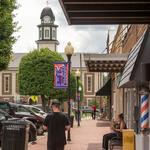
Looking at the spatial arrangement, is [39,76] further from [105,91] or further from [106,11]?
[106,11]

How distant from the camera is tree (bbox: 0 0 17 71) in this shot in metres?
32.1

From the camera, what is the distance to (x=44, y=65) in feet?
266

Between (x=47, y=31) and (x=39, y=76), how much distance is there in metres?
64.1

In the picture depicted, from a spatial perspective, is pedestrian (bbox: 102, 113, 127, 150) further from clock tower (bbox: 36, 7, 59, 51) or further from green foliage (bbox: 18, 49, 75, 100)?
clock tower (bbox: 36, 7, 59, 51)

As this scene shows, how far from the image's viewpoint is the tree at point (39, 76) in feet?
262

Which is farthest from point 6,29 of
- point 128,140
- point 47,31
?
point 47,31

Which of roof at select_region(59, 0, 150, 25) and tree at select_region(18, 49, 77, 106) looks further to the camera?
tree at select_region(18, 49, 77, 106)

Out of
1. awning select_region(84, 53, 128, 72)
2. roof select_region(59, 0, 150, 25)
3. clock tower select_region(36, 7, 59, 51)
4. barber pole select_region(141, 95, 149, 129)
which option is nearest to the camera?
roof select_region(59, 0, 150, 25)

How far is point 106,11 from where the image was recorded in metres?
10.3

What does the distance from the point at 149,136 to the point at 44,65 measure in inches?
2728

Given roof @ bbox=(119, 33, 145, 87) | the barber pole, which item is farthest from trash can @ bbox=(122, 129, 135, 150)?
the barber pole

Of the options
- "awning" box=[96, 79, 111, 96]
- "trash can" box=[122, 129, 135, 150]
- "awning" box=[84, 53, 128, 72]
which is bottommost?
"trash can" box=[122, 129, 135, 150]

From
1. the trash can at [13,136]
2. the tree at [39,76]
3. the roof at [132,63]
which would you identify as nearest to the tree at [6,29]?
the roof at [132,63]

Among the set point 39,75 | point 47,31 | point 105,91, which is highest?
point 47,31
